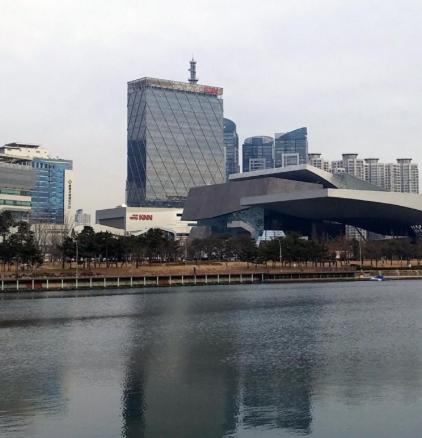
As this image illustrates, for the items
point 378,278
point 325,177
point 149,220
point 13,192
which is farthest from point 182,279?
point 149,220

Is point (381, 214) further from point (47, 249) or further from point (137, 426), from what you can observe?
point (137, 426)

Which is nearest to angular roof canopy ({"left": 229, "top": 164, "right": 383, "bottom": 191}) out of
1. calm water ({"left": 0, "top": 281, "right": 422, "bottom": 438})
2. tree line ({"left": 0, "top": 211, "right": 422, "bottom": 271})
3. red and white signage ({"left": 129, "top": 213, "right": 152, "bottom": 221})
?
tree line ({"left": 0, "top": 211, "right": 422, "bottom": 271})

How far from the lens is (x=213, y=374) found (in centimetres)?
2522

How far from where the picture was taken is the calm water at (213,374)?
18688 mm

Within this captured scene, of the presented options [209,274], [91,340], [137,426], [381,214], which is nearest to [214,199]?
[381,214]

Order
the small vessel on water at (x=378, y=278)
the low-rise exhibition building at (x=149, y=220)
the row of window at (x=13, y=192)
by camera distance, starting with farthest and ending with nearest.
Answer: the low-rise exhibition building at (x=149, y=220) → the row of window at (x=13, y=192) → the small vessel on water at (x=378, y=278)

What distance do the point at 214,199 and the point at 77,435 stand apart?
135230mm

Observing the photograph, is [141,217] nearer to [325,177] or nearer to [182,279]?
[325,177]

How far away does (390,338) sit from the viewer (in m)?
33.3

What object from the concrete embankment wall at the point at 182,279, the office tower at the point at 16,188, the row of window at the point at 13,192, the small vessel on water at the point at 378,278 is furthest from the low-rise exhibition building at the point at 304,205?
the row of window at the point at 13,192

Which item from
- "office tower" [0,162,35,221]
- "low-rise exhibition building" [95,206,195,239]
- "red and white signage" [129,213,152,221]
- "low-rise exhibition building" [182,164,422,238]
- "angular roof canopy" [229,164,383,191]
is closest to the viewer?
"low-rise exhibition building" [182,164,422,238]

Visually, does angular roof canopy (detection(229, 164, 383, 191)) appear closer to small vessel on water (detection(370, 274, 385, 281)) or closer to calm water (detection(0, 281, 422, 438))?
small vessel on water (detection(370, 274, 385, 281))

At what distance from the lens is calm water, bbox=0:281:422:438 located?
61.3 ft

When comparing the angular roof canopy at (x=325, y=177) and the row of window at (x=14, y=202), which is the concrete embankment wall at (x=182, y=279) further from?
the row of window at (x=14, y=202)
